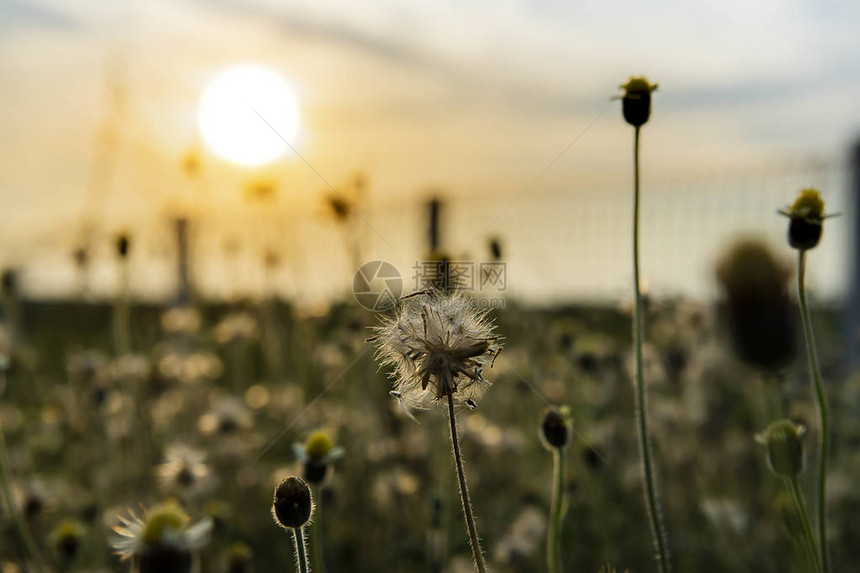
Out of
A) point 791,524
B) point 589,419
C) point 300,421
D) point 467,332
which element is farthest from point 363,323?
point 467,332

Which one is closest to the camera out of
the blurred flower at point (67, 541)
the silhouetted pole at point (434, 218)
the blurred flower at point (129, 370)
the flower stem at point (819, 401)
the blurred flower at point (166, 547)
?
the blurred flower at point (166, 547)

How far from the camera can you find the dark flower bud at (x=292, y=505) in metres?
1.38

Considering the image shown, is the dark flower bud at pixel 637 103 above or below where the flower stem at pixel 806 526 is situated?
above

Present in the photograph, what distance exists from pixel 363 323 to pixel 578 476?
1.40 m

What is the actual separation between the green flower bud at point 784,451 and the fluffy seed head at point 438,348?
0.63 m

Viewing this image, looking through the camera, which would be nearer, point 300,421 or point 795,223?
point 795,223

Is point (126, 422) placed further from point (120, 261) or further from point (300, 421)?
point (120, 261)

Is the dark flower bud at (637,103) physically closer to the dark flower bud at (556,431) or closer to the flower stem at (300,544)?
the dark flower bud at (556,431)

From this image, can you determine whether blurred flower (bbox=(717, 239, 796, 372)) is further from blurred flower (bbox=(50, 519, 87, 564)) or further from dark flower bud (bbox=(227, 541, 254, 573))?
blurred flower (bbox=(50, 519, 87, 564))

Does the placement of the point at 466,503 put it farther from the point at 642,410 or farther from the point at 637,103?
the point at 637,103

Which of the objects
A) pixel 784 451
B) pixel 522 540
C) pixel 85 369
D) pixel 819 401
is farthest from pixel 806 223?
pixel 85 369

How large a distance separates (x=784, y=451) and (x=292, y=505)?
39.0 inches

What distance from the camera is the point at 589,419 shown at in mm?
3748

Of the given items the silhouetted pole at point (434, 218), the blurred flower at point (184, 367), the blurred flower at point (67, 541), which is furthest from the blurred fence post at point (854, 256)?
the blurred flower at point (67, 541)
